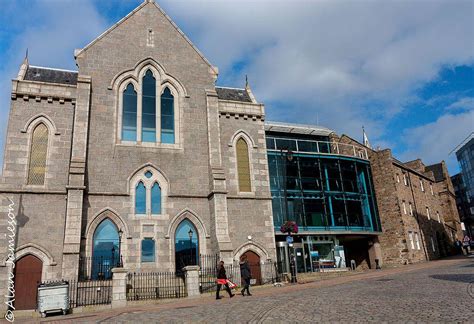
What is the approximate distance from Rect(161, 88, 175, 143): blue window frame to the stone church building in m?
0.07

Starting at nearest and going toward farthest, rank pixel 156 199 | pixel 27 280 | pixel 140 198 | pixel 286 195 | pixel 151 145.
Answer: pixel 27 280
pixel 140 198
pixel 156 199
pixel 151 145
pixel 286 195

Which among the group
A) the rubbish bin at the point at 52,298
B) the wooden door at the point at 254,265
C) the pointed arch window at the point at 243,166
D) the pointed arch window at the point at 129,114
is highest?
the pointed arch window at the point at 129,114

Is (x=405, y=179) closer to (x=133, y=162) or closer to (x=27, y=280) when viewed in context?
(x=133, y=162)

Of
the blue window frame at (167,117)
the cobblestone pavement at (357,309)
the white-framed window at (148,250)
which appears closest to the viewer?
the cobblestone pavement at (357,309)

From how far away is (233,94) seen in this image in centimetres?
3055

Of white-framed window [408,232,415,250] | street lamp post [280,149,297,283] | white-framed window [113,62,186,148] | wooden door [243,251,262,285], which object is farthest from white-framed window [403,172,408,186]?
white-framed window [113,62,186,148]

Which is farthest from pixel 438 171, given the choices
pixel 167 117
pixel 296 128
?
pixel 167 117

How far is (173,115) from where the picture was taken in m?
25.6

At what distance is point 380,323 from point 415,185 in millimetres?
38079

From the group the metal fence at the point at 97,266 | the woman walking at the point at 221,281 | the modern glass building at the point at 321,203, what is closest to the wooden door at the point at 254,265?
the modern glass building at the point at 321,203

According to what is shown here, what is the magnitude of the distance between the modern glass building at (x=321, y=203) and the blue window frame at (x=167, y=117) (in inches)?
343

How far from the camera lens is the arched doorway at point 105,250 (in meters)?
20.9

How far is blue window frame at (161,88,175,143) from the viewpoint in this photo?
82.2 feet

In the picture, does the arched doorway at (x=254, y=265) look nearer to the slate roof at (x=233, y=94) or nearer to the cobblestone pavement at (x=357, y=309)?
the cobblestone pavement at (x=357, y=309)
